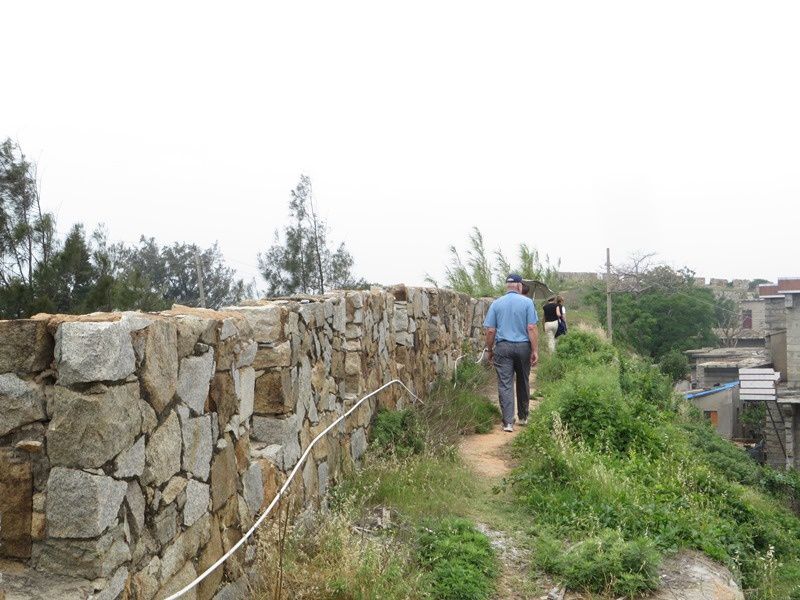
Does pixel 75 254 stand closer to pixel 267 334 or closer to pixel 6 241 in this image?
A: pixel 6 241

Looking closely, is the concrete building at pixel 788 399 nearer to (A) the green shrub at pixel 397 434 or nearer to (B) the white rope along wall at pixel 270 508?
(A) the green shrub at pixel 397 434

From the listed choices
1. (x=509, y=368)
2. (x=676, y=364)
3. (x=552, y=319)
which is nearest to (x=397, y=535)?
(x=509, y=368)

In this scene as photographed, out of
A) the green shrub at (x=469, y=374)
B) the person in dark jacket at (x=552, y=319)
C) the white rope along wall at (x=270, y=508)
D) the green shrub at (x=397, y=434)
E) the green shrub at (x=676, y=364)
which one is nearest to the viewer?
the white rope along wall at (x=270, y=508)

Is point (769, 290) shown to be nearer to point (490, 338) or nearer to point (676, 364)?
point (676, 364)

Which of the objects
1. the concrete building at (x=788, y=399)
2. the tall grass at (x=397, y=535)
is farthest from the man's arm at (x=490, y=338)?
the concrete building at (x=788, y=399)

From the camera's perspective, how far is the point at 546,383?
36.0 feet

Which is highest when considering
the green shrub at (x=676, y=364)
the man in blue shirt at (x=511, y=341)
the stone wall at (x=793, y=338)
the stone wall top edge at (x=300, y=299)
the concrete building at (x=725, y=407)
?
the stone wall top edge at (x=300, y=299)

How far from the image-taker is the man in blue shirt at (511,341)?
27.6ft

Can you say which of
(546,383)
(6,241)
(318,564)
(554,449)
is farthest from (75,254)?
(318,564)

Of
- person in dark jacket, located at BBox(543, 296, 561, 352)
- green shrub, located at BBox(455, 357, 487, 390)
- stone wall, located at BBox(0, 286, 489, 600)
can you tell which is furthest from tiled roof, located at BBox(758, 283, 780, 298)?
stone wall, located at BBox(0, 286, 489, 600)

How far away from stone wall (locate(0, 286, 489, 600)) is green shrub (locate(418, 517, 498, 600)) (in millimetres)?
807

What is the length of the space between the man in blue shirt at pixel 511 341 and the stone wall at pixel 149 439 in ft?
11.8

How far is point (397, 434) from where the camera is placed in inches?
266

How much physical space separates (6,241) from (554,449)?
1199 cm
